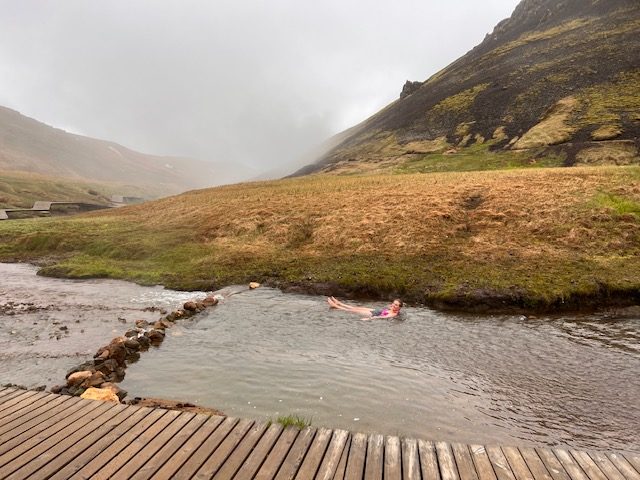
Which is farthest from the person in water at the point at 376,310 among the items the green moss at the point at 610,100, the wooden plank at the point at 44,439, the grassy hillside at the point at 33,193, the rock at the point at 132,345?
the grassy hillside at the point at 33,193

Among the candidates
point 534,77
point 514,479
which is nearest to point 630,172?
point 514,479

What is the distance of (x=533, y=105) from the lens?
89.3 metres

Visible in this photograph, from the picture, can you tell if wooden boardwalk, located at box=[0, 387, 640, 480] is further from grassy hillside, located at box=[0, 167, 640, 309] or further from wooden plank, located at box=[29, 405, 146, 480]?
grassy hillside, located at box=[0, 167, 640, 309]

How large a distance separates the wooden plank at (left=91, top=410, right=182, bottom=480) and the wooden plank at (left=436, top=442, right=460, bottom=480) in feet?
20.3

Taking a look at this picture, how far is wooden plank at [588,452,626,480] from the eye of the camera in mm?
8164

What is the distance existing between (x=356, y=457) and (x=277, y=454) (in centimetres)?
163

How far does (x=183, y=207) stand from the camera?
56.4 metres

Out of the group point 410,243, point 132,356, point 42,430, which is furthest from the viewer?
point 410,243

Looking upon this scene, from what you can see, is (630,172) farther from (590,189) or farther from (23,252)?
(23,252)

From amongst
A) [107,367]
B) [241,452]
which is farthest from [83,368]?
[241,452]

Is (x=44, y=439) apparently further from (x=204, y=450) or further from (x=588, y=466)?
(x=588, y=466)

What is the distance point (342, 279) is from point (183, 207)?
3502 cm

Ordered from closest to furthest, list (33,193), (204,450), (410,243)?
(204,450) < (410,243) < (33,193)

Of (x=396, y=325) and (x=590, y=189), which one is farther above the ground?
(x=590, y=189)
